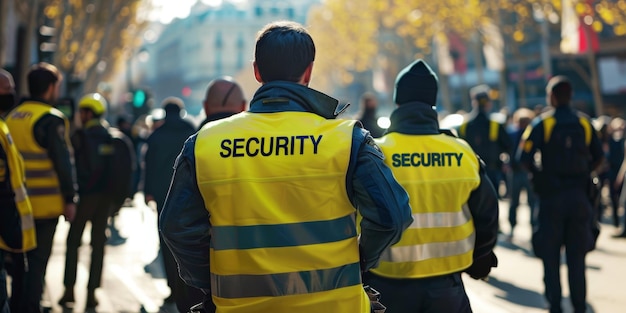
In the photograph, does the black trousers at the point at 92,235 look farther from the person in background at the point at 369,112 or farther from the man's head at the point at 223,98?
the person in background at the point at 369,112

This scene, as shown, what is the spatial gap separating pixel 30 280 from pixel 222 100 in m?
1.82

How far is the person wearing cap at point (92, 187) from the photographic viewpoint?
8.77m

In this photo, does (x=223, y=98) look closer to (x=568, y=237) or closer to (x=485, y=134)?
(x=568, y=237)

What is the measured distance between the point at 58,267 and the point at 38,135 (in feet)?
17.0

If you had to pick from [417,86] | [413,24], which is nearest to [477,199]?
[417,86]

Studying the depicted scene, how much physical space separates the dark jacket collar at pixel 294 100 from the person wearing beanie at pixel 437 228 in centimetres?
139

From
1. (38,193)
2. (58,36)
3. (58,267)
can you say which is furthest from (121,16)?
(38,193)

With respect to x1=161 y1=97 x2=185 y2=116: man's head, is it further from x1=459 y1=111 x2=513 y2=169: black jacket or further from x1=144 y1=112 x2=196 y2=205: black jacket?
x1=459 y1=111 x2=513 y2=169: black jacket

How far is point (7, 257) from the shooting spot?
6.12 metres

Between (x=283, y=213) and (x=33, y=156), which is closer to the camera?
(x=283, y=213)

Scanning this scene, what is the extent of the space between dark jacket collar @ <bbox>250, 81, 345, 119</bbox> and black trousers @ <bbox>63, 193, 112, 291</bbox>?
5.79 meters

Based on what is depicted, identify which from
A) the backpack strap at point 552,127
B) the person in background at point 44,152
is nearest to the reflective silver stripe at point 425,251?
the backpack strap at point 552,127

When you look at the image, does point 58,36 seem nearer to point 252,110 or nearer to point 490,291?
point 490,291

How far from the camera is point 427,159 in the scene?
4664mm
